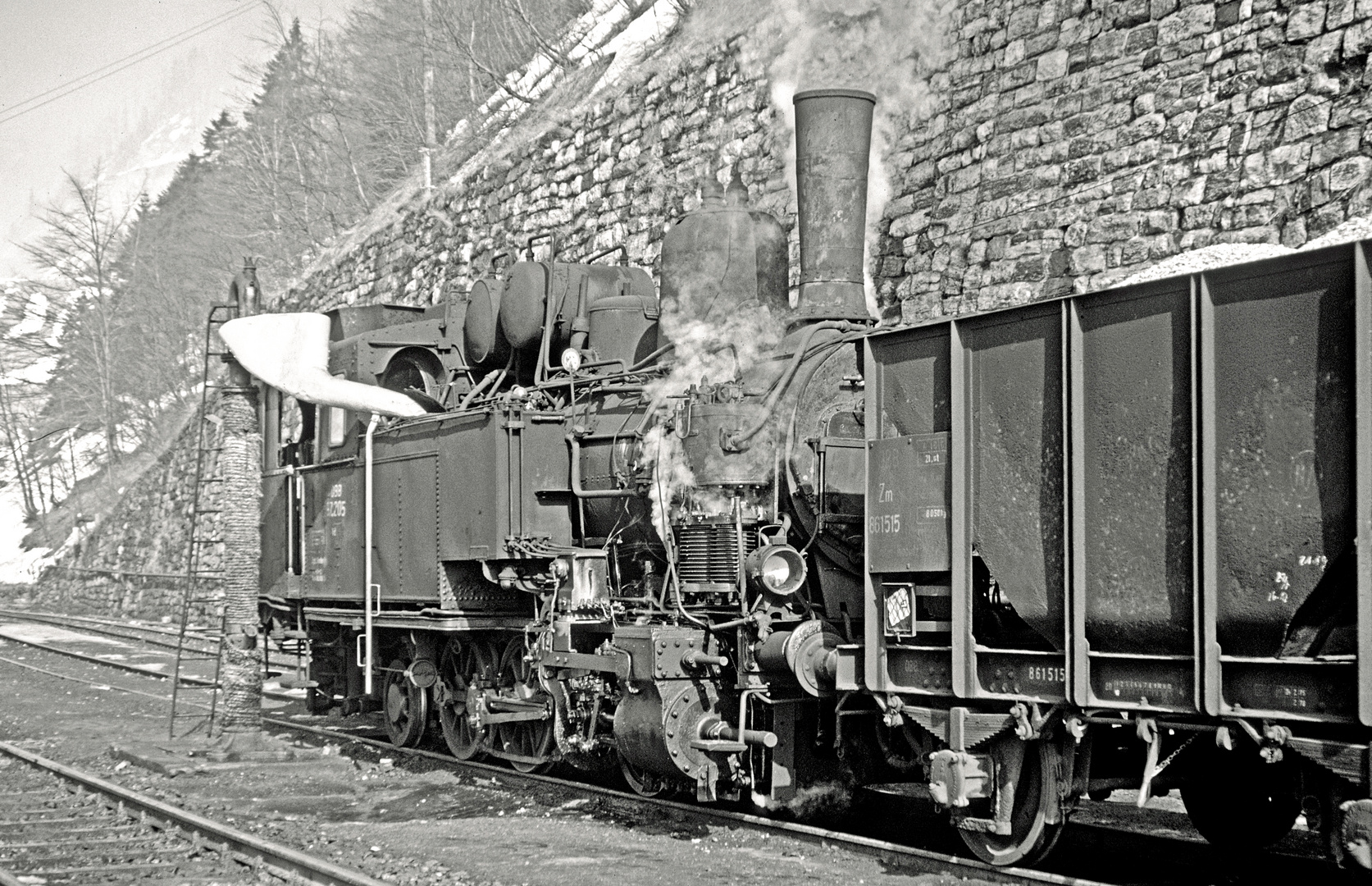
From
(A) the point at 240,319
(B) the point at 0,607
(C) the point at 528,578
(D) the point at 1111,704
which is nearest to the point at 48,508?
(B) the point at 0,607

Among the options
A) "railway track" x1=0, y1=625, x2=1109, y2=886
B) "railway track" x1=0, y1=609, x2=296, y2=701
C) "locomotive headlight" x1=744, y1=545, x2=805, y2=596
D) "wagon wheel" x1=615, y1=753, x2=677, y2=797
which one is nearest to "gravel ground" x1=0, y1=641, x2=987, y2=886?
"railway track" x1=0, y1=625, x2=1109, y2=886

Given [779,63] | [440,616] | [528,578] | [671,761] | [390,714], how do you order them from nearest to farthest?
[671,761] → [528,578] → [440,616] → [390,714] → [779,63]

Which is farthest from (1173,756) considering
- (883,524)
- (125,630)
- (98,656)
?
(125,630)

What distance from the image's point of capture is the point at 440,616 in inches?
425

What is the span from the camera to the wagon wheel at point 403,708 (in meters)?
11.7

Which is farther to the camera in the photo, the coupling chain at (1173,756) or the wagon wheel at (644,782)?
the wagon wheel at (644,782)

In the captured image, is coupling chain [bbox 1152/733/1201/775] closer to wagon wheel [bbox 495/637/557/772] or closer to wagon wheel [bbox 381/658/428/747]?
wagon wheel [bbox 495/637/557/772]

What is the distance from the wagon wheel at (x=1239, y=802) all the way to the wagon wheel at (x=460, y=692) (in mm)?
5347

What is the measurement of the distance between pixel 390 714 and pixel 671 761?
15.5 ft

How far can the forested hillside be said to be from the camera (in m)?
38.9

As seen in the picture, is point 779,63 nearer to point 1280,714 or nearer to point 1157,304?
point 1157,304

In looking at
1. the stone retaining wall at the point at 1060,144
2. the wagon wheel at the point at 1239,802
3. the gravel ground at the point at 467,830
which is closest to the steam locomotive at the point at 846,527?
the wagon wheel at the point at 1239,802

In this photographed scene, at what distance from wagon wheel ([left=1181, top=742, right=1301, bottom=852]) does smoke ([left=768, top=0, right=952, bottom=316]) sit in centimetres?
434

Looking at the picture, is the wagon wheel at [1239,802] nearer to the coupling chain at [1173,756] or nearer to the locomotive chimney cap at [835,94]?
the coupling chain at [1173,756]
